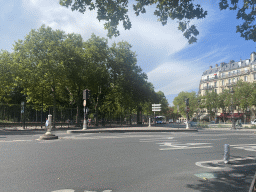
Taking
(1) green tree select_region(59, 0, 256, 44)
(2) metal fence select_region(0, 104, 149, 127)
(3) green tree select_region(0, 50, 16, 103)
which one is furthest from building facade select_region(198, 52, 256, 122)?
(1) green tree select_region(59, 0, 256, 44)

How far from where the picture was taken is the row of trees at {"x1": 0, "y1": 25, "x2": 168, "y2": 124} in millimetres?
29734

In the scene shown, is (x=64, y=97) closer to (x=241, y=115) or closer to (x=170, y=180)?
(x=170, y=180)

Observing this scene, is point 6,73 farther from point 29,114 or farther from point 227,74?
point 227,74

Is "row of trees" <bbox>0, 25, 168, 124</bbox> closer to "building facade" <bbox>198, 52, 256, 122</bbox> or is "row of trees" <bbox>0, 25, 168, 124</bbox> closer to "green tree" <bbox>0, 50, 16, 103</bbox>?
"green tree" <bbox>0, 50, 16, 103</bbox>

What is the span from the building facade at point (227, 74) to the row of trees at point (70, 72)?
37039 mm

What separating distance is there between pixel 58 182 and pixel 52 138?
9883mm

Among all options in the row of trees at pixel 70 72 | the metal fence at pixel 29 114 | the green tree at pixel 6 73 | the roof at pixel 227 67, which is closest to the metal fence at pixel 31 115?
the metal fence at pixel 29 114

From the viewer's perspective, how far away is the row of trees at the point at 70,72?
29734 millimetres

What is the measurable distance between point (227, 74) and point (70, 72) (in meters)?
61.0

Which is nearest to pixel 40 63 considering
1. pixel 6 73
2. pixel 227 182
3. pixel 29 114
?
pixel 29 114

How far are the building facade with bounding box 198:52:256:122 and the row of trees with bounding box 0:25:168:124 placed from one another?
37.0 metres

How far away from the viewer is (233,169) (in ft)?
19.2

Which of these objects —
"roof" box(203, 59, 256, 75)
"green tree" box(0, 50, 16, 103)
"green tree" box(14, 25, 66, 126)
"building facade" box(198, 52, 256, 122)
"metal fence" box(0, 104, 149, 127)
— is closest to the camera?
"metal fence" box(0, 104, 149, 127)

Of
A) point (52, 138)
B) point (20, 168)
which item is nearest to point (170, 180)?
point (20, 168)
